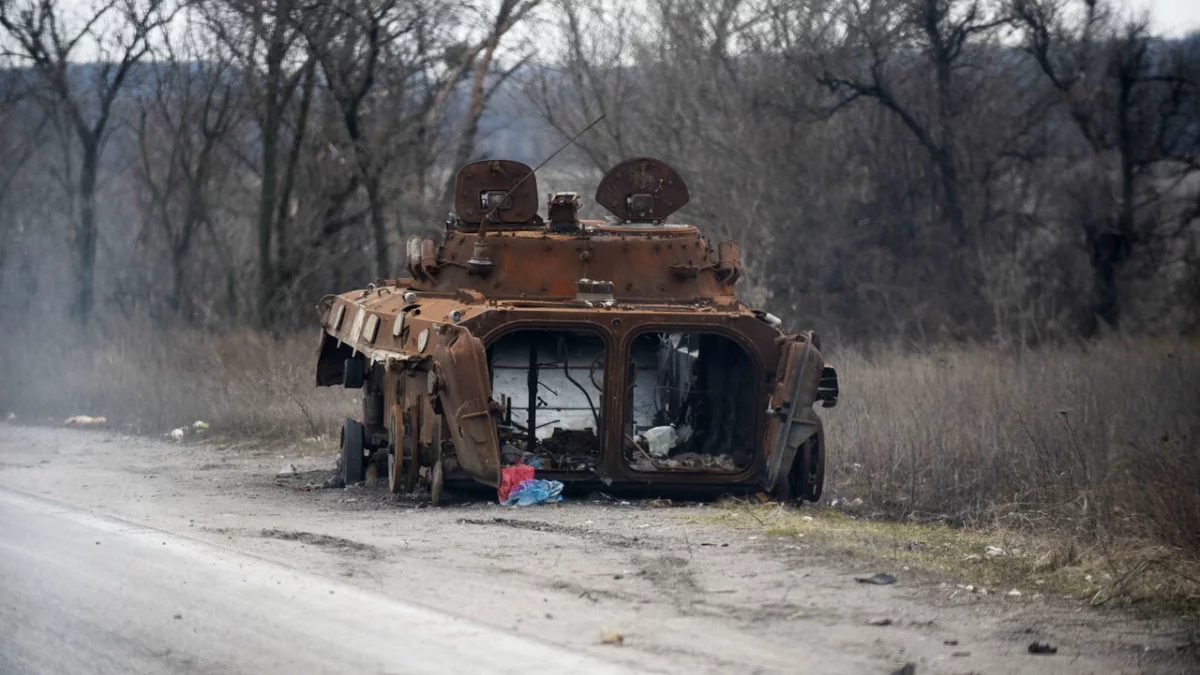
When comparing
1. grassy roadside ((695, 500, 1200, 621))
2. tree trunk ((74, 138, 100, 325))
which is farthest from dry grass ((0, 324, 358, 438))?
grassy roadside ((695, 500, 1200, 621))

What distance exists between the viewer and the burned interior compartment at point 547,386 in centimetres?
1293

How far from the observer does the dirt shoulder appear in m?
6.68

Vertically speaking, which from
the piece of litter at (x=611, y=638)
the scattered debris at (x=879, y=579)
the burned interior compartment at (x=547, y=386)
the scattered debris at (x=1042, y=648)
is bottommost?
the scattered debris at (x=879, y=579)

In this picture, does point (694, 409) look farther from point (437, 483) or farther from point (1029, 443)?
point (1029, 443)

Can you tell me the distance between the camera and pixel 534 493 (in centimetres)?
1145

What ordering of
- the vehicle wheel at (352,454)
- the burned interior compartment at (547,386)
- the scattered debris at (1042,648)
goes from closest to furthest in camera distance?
the scattered debris at (1042,648) → the burned interior compartment at (547,386) → the vehicle wheel at (352,454)

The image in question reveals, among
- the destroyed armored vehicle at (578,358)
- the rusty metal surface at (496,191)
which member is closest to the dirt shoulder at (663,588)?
the destroyed armored vehicle at (578,358)

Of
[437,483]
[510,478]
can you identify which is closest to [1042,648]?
[510,478]

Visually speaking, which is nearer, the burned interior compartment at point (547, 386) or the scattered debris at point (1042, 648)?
the scattered debris at point (1042, 648)

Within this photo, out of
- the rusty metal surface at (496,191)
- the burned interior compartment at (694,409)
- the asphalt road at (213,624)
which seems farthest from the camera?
the rusty metal surface at (496,191)

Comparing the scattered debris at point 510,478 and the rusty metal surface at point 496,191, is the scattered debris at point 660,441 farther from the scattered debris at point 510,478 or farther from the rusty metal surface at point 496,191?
the rusty metal surface at point 496,191

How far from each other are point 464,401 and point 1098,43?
20.6m

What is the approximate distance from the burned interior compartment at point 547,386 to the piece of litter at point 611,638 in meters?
5.89

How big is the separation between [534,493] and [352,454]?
280 centimetres
